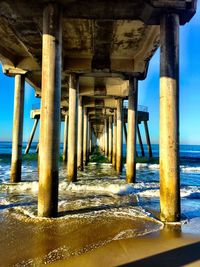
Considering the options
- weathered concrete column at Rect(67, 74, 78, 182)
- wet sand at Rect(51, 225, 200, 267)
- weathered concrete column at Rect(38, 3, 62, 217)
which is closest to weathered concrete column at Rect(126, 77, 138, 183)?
weathered concrete column at Rect(67, 74, 78, 182)

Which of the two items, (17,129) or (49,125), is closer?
(49,125)

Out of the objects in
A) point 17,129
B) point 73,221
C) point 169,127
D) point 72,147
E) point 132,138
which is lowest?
point 73,221

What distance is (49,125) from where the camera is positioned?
5.52 metres

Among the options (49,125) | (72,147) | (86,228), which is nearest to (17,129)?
(72,147)

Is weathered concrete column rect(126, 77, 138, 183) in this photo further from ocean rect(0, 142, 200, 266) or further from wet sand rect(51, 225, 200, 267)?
wet sand rect(51, 225, 200, 267)

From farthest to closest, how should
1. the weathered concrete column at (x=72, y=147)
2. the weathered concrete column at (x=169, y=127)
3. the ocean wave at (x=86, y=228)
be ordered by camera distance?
the weathered concrete column at (x=72, y=147) → the weathered concrete column at (x=169, y=127) → the ocean wave at (x=86, y=228)

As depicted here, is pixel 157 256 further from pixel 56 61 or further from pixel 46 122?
pixel 56 61

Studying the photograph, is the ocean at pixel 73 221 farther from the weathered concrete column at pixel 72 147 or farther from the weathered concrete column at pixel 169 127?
the weathered concrete column at pixel 72 147

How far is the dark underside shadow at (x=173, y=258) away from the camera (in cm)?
345

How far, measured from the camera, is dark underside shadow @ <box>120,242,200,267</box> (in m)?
3.45

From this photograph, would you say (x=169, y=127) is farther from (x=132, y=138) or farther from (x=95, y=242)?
(x=132, y=138)

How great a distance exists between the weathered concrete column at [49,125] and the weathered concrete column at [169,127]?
6.81 feet

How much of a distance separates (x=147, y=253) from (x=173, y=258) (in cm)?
34

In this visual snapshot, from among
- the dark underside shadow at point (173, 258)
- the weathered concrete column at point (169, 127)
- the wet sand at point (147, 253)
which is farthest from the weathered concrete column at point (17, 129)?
the dark underside shadow at point (173, 258)
